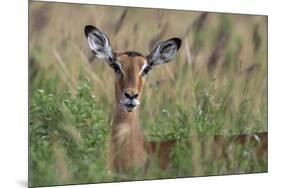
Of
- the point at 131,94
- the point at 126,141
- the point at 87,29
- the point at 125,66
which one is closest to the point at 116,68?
the point at 125,66

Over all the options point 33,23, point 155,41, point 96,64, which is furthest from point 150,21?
point 33,23

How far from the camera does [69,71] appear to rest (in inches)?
181

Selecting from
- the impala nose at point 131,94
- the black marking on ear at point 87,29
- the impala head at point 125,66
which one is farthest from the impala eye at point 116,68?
the black marking on ear at point 87,29

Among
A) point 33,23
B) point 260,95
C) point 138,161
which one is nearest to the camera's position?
point 33,23

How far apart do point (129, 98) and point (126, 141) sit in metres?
0.31

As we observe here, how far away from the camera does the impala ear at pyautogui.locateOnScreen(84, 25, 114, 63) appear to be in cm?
465

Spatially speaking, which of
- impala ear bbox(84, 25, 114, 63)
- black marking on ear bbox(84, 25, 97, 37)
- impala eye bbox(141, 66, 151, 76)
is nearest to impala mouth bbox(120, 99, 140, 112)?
impala eye bbox(141, 66, 151, 76)

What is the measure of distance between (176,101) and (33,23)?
1173 mm

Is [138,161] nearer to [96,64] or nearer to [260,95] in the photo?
[96,64]

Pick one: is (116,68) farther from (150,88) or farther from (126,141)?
(126,141)

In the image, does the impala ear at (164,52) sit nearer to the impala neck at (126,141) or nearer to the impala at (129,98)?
the impala at (129,98)

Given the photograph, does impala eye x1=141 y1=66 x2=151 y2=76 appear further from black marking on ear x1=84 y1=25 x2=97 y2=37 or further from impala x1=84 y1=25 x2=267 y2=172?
black marking on ear x1=84 y1=25 x2=97 y2=37

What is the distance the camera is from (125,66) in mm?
4738
